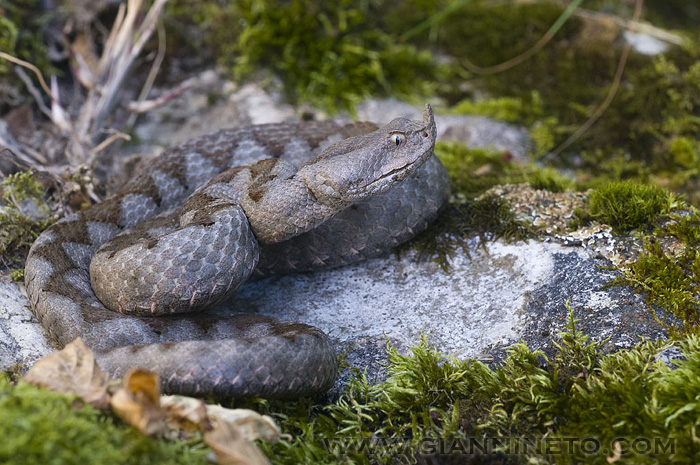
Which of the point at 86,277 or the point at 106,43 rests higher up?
the point at 106,43

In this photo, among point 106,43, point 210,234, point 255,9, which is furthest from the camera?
point 255,9

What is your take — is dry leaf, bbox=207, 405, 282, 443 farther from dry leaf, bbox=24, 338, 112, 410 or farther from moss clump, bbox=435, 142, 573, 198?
moss clump, bbox=435, 142, 573, 198

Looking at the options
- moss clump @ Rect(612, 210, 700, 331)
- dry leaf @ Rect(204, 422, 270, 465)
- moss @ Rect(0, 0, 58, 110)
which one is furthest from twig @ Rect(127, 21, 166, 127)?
moss clump @ Rect(612, 210, 700, 331)

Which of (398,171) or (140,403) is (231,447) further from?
(398,171)

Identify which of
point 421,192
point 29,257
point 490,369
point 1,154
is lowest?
point 490,369

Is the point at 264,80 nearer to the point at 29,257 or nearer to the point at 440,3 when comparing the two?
the point at 440,3

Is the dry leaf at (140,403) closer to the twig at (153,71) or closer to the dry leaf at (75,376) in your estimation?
the dry leaf at (75,376)

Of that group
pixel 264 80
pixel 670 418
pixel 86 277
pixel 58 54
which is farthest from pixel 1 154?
pixel 670 418
